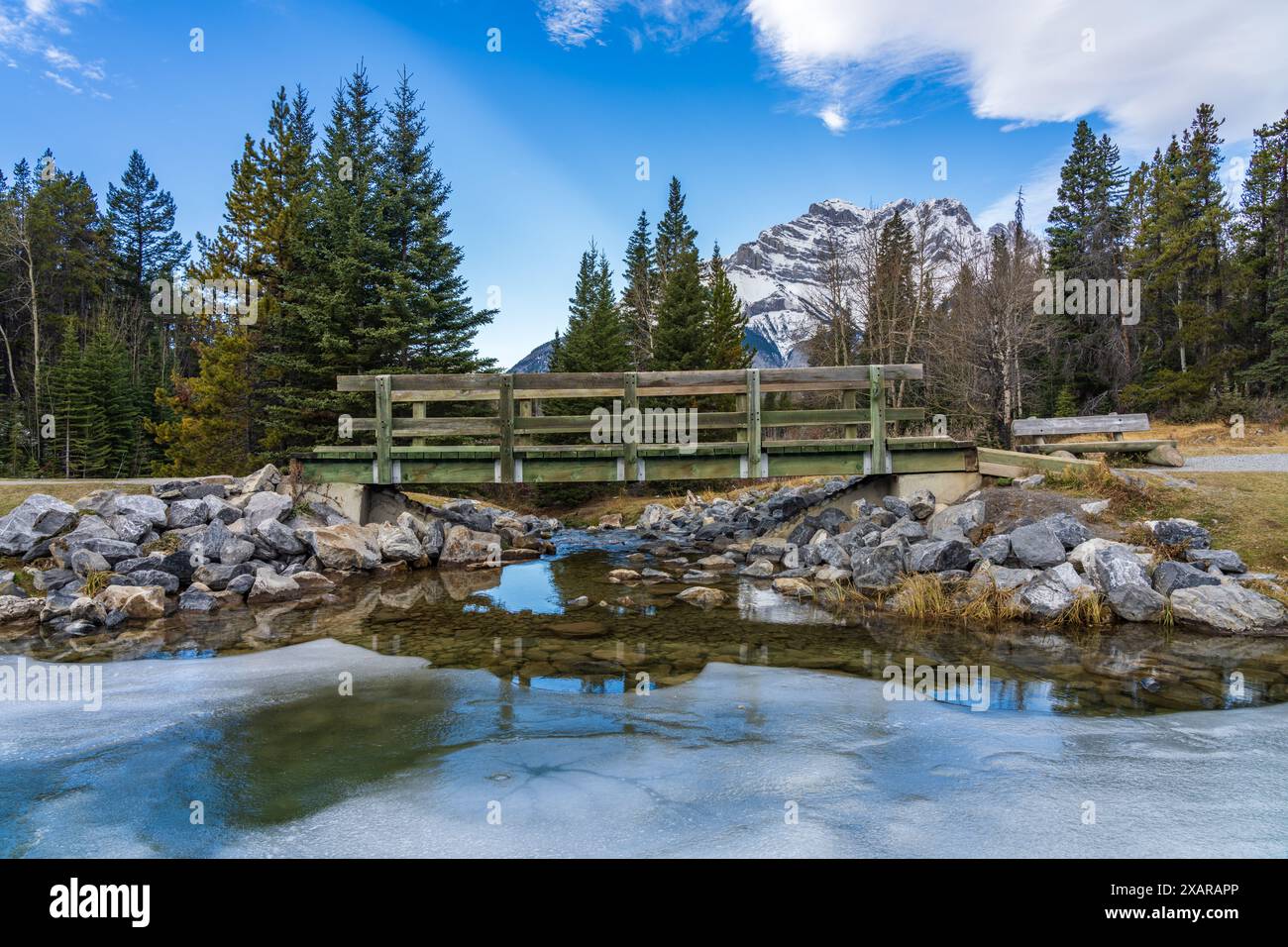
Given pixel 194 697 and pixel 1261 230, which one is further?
pixel 1261 230

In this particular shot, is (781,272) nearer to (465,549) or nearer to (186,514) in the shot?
(465,549)

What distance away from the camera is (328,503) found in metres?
13.0

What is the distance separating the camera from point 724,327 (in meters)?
35.8

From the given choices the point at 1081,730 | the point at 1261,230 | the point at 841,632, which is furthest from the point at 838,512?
the point at 1261,230

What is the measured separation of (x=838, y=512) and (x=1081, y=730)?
883cm

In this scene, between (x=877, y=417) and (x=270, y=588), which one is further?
(x=877, y=417)

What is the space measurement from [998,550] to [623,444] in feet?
20.8

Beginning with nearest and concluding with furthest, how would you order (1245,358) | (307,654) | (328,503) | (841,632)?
(307,654) < (841,632) < (328,503) < (1245,358)

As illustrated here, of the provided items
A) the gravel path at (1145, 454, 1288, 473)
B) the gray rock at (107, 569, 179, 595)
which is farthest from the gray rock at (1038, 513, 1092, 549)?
the gray rock at (107, 569, 179, 595)

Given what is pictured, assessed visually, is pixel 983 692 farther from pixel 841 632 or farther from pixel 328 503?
pixel 328 503

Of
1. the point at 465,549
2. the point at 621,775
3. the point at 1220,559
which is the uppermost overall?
the point at 1220,559

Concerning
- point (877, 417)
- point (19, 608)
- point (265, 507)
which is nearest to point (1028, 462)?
point (877, 417)

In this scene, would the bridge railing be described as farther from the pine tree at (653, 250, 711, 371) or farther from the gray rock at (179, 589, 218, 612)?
the pine tree at (653, 250, 711, 371)

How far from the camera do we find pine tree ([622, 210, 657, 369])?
134 ft
